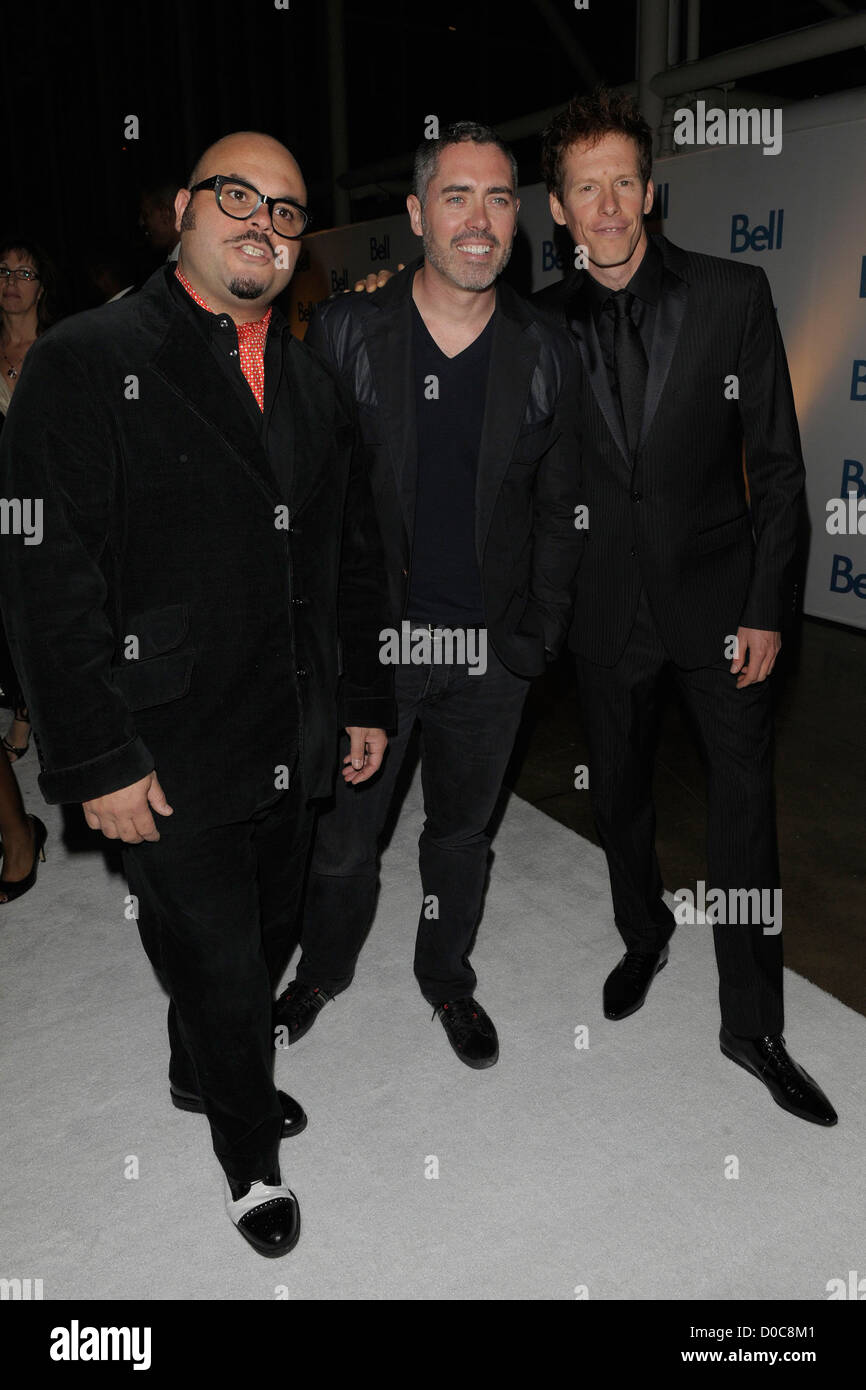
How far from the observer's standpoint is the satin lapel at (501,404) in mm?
2346

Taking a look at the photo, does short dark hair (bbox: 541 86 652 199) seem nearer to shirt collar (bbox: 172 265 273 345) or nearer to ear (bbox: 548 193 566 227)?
ear (bbox: 548 193 566 227)

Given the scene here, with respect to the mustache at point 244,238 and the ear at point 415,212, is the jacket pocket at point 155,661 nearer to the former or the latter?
the mustache at point 244,238

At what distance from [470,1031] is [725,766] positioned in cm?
99

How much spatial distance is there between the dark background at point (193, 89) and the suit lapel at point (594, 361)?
989 cm

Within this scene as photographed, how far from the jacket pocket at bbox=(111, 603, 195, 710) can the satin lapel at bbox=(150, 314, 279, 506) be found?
0.29 meters

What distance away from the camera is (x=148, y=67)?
13.9 m

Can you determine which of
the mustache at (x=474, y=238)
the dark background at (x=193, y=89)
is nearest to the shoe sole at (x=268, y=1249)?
the mustache at (x=474, y=238)

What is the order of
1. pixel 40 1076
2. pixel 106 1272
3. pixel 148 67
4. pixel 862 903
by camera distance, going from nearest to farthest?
1. pixel 106 1272
2. pixel 40 1076
3. pixel 862 903
4. pixel 148 67

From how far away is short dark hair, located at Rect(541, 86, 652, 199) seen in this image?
234cm

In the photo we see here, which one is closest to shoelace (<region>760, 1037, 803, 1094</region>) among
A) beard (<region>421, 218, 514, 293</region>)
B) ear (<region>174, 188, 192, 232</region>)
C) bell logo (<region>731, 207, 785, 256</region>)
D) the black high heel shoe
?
beard (<region>421, 218, 514, 293</region>)
